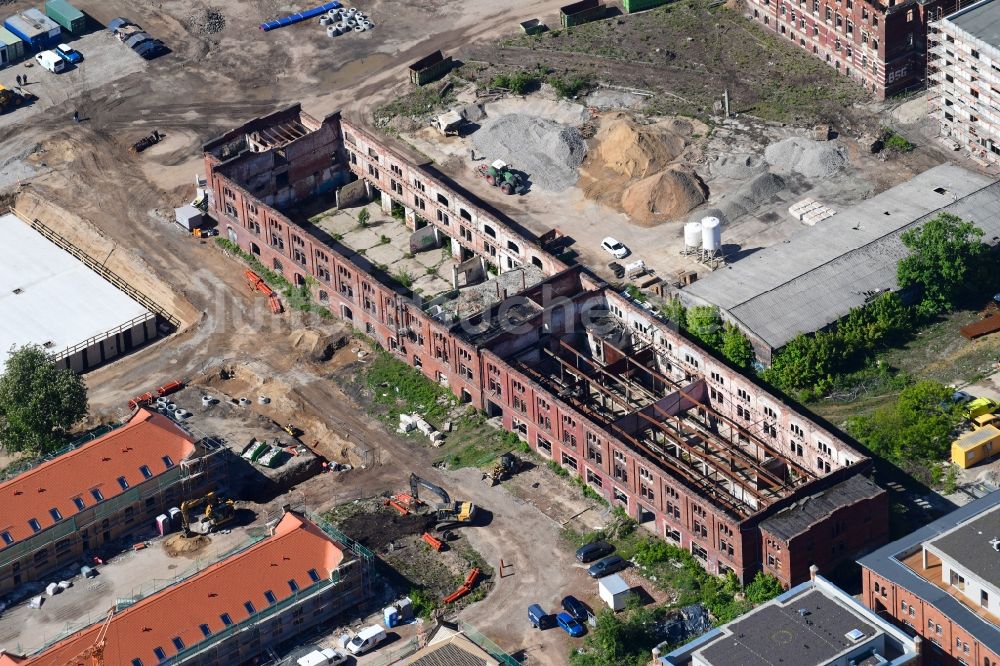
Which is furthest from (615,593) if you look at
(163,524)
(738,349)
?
(163,524)

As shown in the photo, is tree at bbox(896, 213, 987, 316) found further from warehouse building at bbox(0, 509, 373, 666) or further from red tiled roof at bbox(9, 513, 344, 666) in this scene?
red tiled roof at bbox(9, 513, 344, 666)

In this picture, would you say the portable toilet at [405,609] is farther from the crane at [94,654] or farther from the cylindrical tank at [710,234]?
the cylindrical tank at [710,234]

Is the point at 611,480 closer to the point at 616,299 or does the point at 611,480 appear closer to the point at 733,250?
the point at 616,299

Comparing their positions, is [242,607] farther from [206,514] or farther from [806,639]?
[806,639]

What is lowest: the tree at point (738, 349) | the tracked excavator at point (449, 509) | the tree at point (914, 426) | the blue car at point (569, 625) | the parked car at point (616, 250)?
the blue car at point (569, 625)

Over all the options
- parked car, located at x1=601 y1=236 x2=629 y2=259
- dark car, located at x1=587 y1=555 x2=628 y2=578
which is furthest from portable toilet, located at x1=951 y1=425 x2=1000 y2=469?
parked car, located at x1=601 y1=236 x2=629 y2=259

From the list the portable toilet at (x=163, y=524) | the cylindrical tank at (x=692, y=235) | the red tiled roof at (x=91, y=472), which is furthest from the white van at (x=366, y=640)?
the cylindrical tank at (x=692, y=235)
